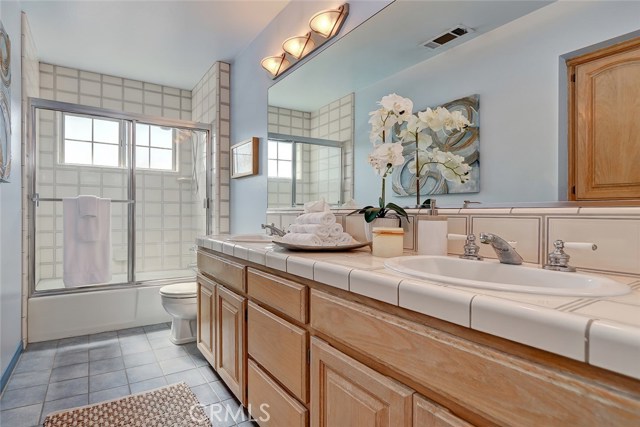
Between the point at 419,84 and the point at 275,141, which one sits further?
the point at 275,141

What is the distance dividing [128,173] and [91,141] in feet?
1.82

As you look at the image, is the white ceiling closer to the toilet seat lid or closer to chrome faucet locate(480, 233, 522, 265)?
the toilet seat lid

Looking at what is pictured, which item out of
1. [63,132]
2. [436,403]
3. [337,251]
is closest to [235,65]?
[63,132]

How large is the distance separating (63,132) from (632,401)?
A: 3.86 m

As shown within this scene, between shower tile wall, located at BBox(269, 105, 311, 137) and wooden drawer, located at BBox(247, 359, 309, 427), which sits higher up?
shower tile wall, located at BBox(269, 105, 311, 137)

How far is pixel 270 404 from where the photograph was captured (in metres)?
1.27

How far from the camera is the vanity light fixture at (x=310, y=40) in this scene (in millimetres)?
1808

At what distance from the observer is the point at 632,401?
1.32 ft

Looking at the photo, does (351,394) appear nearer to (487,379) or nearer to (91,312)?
(487,379)

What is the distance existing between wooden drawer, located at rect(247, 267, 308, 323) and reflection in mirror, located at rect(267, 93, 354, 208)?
0.64m

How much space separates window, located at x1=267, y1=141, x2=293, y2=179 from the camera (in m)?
2.24

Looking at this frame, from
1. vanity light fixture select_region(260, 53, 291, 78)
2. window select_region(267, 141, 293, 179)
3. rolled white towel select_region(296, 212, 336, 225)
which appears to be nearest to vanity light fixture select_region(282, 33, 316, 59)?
vanity light fixture select_region(260, 53, 291, 78)

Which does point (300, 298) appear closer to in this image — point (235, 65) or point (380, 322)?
point (380, 322)

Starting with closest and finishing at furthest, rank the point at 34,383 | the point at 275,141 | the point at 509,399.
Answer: the point at 509,399 → the point at 34,383 → the point at 275,141
